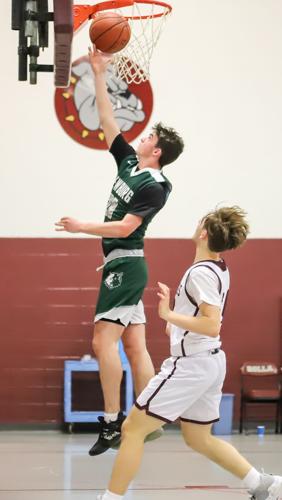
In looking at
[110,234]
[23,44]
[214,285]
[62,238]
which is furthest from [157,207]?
[62,238]

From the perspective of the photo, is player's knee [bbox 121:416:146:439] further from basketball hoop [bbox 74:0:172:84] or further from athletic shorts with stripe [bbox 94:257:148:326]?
basketball hoop [bbox 74:0:172:84]

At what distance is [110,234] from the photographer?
6.24 metres

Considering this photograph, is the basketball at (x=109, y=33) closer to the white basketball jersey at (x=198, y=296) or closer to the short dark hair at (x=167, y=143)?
the short dark hair at (x=167, y=143)

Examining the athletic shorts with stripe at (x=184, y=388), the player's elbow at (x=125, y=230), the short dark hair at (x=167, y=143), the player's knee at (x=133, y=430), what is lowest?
the player's knee at (x=133, y=430)

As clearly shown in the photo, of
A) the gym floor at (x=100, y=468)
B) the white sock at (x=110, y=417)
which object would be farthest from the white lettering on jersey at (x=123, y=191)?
the gym floor at (x=100, y=468)

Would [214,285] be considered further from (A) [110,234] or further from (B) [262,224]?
(B) [262,224]

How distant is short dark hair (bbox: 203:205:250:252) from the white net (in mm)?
2292

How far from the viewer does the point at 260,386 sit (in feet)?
36.4

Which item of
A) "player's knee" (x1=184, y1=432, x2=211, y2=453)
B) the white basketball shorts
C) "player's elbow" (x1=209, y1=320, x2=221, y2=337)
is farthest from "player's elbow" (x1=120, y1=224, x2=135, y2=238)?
"player's knee" (x1=184, y1=432, x2=211, y2=453)

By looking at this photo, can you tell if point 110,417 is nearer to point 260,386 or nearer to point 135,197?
point 135,197

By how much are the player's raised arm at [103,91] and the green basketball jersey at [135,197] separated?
0.27m

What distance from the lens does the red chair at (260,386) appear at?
10695 millimetres

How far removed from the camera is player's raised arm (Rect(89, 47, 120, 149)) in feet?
21.8

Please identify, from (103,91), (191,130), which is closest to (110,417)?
(103,91)
